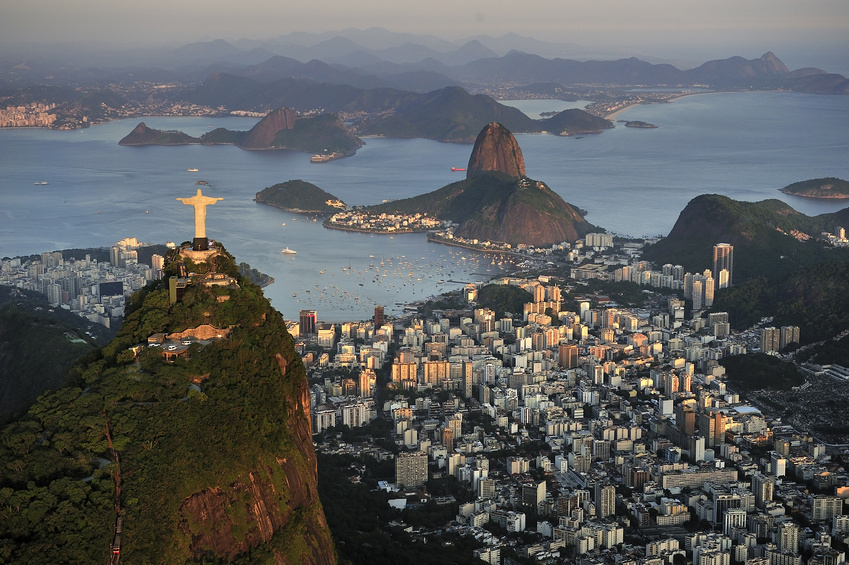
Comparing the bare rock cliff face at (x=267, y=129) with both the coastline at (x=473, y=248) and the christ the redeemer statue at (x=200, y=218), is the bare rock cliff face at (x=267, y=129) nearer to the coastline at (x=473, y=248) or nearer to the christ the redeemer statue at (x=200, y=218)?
the coastline at (x=473, y=248)

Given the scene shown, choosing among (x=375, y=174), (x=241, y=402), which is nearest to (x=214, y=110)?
(x=375, y=174)

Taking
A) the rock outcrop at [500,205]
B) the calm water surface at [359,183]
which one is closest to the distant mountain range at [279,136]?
the calm water surface at [359,183]

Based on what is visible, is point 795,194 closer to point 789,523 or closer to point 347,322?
point 347,322

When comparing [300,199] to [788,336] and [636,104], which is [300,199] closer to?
[788,336]

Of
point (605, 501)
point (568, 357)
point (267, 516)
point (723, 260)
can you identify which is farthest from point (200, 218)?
point (723, 260)

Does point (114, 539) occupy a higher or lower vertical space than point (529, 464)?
higher

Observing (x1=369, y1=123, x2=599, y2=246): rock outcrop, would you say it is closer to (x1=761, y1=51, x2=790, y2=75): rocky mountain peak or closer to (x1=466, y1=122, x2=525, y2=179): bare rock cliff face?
(x1=466, y1=122, x2=525, y2=179): bare rock cliff face
